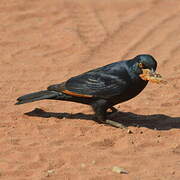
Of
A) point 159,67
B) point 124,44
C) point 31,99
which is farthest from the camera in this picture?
point 124,44

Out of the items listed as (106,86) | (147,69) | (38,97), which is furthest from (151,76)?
(38,97)

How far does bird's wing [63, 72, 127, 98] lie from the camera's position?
6.96 m

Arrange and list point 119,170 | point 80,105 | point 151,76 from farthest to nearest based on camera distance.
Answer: point 80,105 → point 151,76 → point 119,170

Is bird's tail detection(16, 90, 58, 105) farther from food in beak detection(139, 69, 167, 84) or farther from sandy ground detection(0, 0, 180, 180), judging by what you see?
food in beak detection(139, 69, 167, 84)

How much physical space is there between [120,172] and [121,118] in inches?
69.7

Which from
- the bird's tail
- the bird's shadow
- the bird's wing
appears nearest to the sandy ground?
the bird's shadow

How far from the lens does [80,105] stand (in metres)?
7.98

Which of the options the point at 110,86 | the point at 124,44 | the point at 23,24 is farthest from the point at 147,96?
the point at 23,24

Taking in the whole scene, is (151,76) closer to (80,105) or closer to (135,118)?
(135,118)

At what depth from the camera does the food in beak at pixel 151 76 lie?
6.68m

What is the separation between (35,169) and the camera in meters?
5.96

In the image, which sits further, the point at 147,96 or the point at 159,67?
the point at 159,67

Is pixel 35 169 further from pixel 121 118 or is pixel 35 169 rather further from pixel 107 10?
pixel 107 10

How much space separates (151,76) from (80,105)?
153 centimetres
